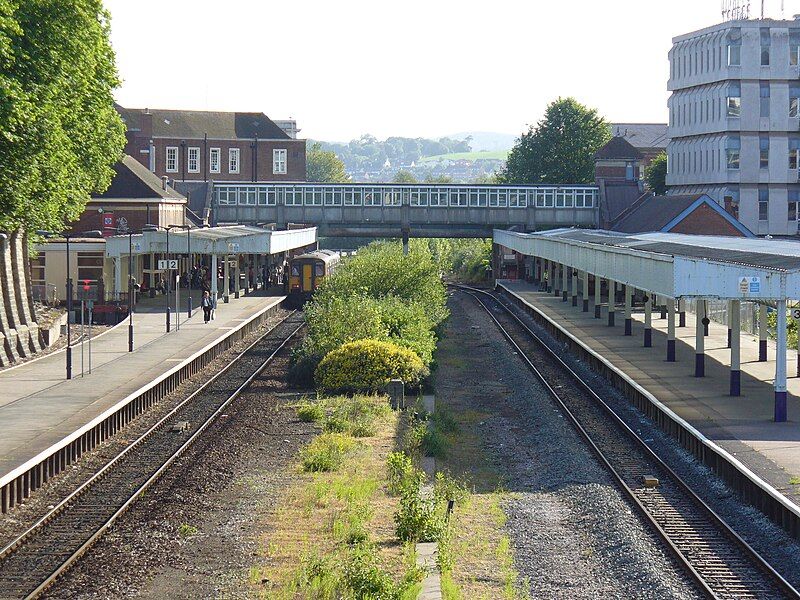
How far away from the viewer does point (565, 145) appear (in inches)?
4537

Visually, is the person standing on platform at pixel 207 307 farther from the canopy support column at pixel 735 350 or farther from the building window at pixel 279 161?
the building window at pixel 279 161

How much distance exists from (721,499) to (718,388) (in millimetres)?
12567

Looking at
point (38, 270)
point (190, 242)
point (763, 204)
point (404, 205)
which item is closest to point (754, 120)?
point (763, 204)

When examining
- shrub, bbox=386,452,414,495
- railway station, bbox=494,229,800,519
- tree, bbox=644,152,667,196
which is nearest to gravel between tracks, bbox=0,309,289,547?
shrub, bbox=386,452,414,495

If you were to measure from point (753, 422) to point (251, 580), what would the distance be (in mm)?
15340

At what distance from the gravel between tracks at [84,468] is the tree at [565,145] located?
78.6 m

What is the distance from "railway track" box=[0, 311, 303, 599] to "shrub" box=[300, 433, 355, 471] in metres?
2.72

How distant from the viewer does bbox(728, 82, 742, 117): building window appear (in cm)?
8750

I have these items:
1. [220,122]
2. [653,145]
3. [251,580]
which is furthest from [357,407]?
[653,145]

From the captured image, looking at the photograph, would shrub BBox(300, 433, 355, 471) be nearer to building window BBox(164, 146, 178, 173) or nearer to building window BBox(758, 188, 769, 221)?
building window BBox(758, 188, 769, 221)

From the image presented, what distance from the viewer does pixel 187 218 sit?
91.0 metres

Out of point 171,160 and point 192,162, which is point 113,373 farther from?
point 192,162

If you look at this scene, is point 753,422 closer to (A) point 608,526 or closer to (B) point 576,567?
(A) point 608,526

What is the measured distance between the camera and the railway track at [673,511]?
55.8 ft
